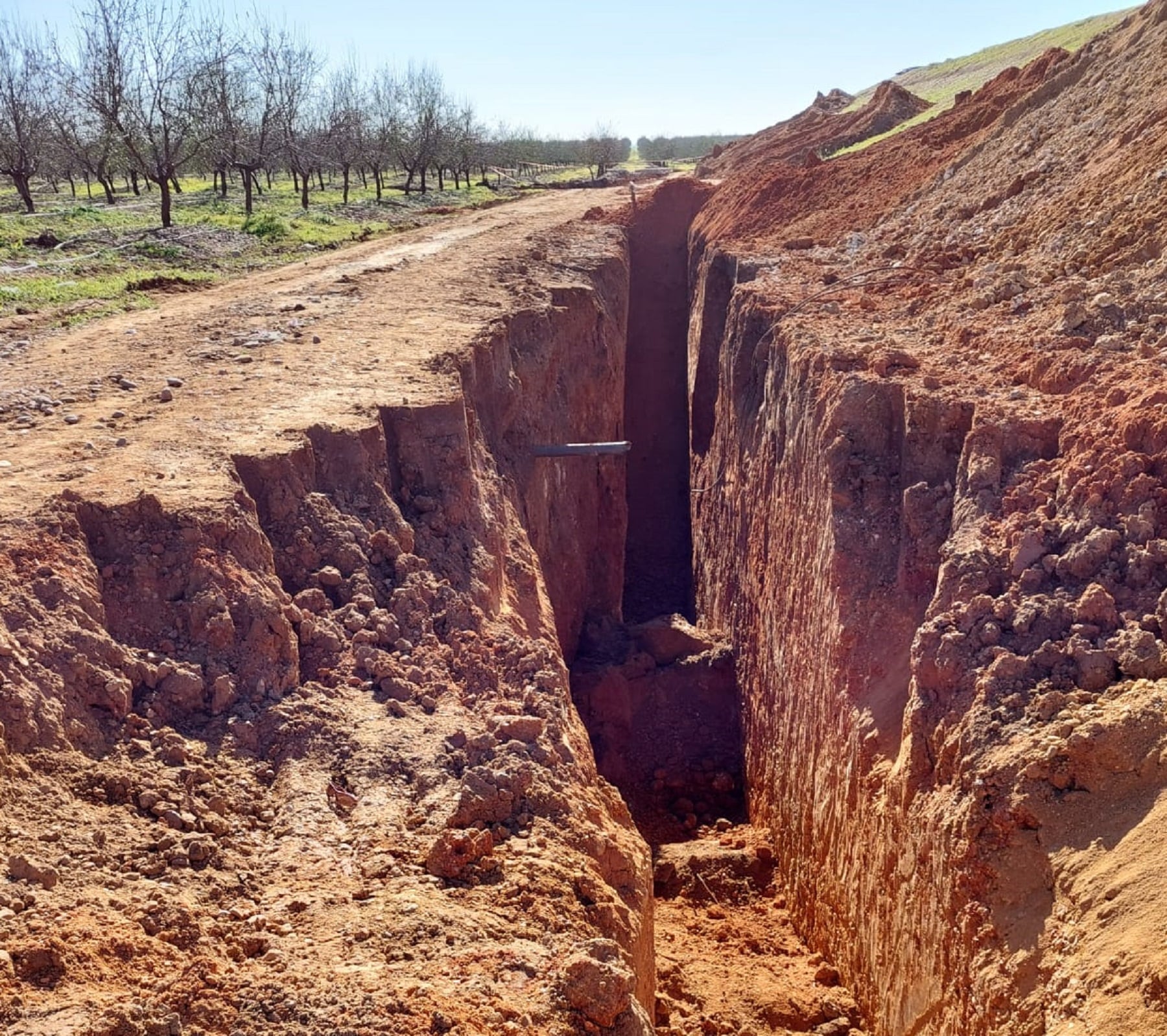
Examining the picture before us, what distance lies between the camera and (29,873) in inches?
154

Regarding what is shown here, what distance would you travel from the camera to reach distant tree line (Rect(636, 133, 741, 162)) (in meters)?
86.2

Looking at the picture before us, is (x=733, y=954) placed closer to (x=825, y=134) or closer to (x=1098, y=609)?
(x=1098, y=609)

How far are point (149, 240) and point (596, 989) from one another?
2067 cm

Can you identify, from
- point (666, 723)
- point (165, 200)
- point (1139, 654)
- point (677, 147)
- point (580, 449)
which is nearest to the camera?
point (1139, 654)

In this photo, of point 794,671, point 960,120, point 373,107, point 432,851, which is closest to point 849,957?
point 794,671

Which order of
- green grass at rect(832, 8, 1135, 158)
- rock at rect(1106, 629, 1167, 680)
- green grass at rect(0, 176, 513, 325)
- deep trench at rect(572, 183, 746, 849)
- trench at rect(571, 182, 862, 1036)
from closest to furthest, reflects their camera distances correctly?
rock at rect(1106, 629, 1167, 680) → trench at rect(571, 182, 862, 1036) → deep trench at rect(572, 183, 746, 849) → green grass at rect(0, 176, 513, 325) → green grass at rect(832, 8, 1135, 158)

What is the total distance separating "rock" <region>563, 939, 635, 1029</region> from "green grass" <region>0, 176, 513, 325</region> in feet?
34.9

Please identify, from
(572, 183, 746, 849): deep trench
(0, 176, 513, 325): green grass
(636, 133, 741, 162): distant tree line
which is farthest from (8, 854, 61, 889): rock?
(636, 133, 741, 162): distant tree line

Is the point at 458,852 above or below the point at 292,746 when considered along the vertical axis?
below

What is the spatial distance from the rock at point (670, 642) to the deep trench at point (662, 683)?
0.04ft

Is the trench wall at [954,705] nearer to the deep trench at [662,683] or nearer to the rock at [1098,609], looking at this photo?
the rock at [1098,609]

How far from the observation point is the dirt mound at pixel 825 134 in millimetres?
23391

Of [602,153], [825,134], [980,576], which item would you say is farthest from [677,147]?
[980,576]

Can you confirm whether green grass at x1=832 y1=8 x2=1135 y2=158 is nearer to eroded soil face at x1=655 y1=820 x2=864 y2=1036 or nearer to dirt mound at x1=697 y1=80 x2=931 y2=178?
dirt mound at x1=697 y1=80 x2=931 y2=178
